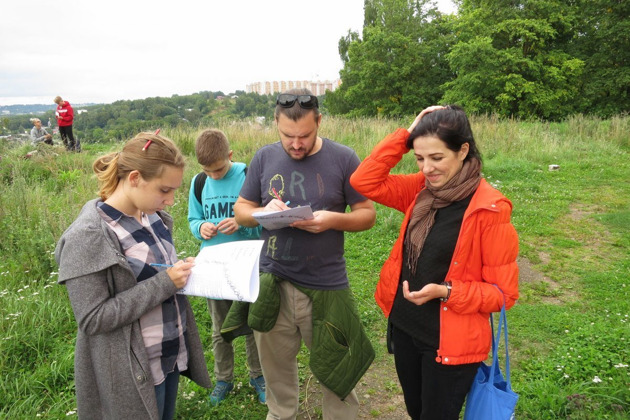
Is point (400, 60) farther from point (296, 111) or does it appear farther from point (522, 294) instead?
point (296, 111)

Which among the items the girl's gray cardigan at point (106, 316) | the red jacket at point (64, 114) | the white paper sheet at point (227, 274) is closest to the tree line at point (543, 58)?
the red jacket at point (64, 114)

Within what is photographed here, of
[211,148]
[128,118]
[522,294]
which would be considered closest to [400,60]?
[128,118]

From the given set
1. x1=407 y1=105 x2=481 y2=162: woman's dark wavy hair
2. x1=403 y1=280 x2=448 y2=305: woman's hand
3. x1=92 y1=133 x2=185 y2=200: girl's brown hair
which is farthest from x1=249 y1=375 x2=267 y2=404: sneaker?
x1=407 y1=105 x2=481 y2=162: woman's dark wavy hair

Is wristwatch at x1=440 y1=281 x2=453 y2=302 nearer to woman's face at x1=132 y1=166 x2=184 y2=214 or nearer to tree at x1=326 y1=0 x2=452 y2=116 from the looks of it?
woman's face at x1=132 y1=166 x2=184 y2=214

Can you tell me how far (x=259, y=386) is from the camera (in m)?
2.96

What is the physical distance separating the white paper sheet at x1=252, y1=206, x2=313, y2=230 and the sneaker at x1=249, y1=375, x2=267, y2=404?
1.52m

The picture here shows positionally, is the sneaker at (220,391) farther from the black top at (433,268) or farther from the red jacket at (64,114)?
the red jacket at (64,114)

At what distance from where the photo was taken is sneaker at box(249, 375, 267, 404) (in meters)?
2.91

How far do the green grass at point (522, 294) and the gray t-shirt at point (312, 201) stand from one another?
1.26 metres

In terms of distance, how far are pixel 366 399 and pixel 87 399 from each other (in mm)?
1978

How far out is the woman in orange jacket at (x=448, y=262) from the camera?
169 cm

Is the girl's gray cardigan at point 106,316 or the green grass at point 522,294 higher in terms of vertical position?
the girl's gray cardigan at point 106,316

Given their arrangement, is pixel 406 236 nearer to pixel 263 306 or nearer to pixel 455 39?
pixel 263 306

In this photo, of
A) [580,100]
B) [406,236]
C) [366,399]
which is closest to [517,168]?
[366,399]
